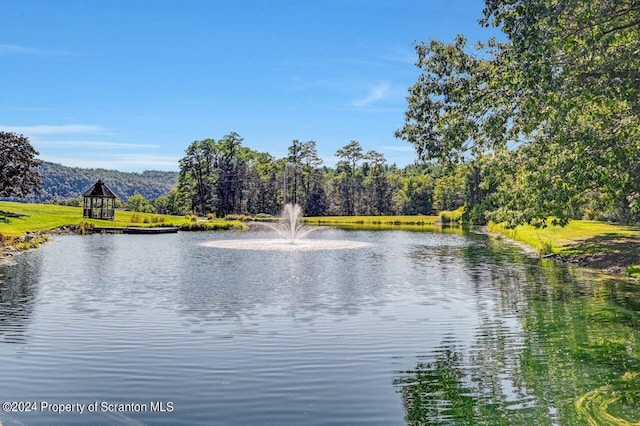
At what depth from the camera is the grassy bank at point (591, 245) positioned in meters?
32.8

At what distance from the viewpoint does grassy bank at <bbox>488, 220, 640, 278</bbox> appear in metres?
32.8

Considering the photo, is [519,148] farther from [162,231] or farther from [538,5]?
[162,231]

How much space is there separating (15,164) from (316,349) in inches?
2699

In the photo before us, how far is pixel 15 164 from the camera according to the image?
230 ft

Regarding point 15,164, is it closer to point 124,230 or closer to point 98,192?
point 98,192

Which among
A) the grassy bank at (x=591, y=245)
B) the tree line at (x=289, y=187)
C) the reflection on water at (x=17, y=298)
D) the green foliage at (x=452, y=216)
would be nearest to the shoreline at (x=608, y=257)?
the grassy bank at (x=591, y=245)

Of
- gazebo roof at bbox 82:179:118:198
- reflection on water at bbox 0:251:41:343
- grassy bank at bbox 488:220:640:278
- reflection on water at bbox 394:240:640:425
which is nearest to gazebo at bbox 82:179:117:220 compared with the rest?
gazebo roof at bbox 82:179:118:198

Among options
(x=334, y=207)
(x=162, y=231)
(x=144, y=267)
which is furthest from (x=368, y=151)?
(x=144, y=267)

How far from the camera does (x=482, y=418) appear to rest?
9.23 meters

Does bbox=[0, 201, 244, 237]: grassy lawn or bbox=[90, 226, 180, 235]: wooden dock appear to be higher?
bbox=[0, 201, 244, 237]: grassy lawn

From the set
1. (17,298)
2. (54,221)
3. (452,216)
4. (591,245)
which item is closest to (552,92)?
(17,298)

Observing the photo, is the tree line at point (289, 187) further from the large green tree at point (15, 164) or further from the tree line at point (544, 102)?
the tree line at point (544, 102)

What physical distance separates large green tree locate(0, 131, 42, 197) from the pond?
46.3 meters

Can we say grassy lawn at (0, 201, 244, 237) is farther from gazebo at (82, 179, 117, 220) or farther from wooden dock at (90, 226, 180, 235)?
wooden dock at (90, 226, 180, 235)
